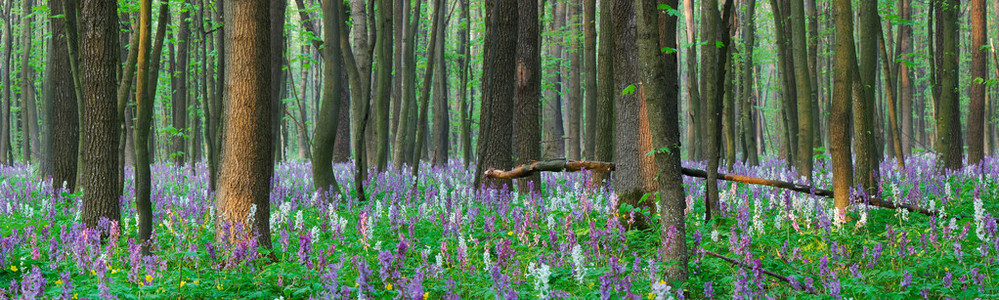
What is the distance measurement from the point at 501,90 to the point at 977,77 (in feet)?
28.5

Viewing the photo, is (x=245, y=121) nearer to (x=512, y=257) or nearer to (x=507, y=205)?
(x=512, y=257)

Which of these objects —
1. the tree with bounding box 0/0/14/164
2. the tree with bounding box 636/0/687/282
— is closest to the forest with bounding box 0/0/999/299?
the tree with bounding box 636/0/687/282

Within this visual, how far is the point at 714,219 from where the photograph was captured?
6.66 m

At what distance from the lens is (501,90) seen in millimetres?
9852

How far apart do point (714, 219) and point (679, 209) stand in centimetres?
264

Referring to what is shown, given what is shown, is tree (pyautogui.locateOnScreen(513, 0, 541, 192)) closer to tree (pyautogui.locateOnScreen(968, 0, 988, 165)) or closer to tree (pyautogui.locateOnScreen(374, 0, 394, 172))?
tree (pyautogui.locateOnScreen(374, 0, 394, 172))

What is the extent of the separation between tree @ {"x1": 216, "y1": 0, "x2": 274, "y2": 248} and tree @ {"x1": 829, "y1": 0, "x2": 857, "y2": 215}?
540 centimetres

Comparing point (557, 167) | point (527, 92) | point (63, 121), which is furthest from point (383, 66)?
point (557, 167)

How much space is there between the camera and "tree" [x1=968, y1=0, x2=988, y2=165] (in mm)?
12172

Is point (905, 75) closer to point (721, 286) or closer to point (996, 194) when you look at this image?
point (996, 194)

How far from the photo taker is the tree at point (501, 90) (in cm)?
970

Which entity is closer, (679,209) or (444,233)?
(679,209)

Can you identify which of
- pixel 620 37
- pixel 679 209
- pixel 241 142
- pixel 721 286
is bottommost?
pixel 721 286

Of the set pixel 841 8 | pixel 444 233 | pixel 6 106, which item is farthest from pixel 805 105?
pixel 6 106
